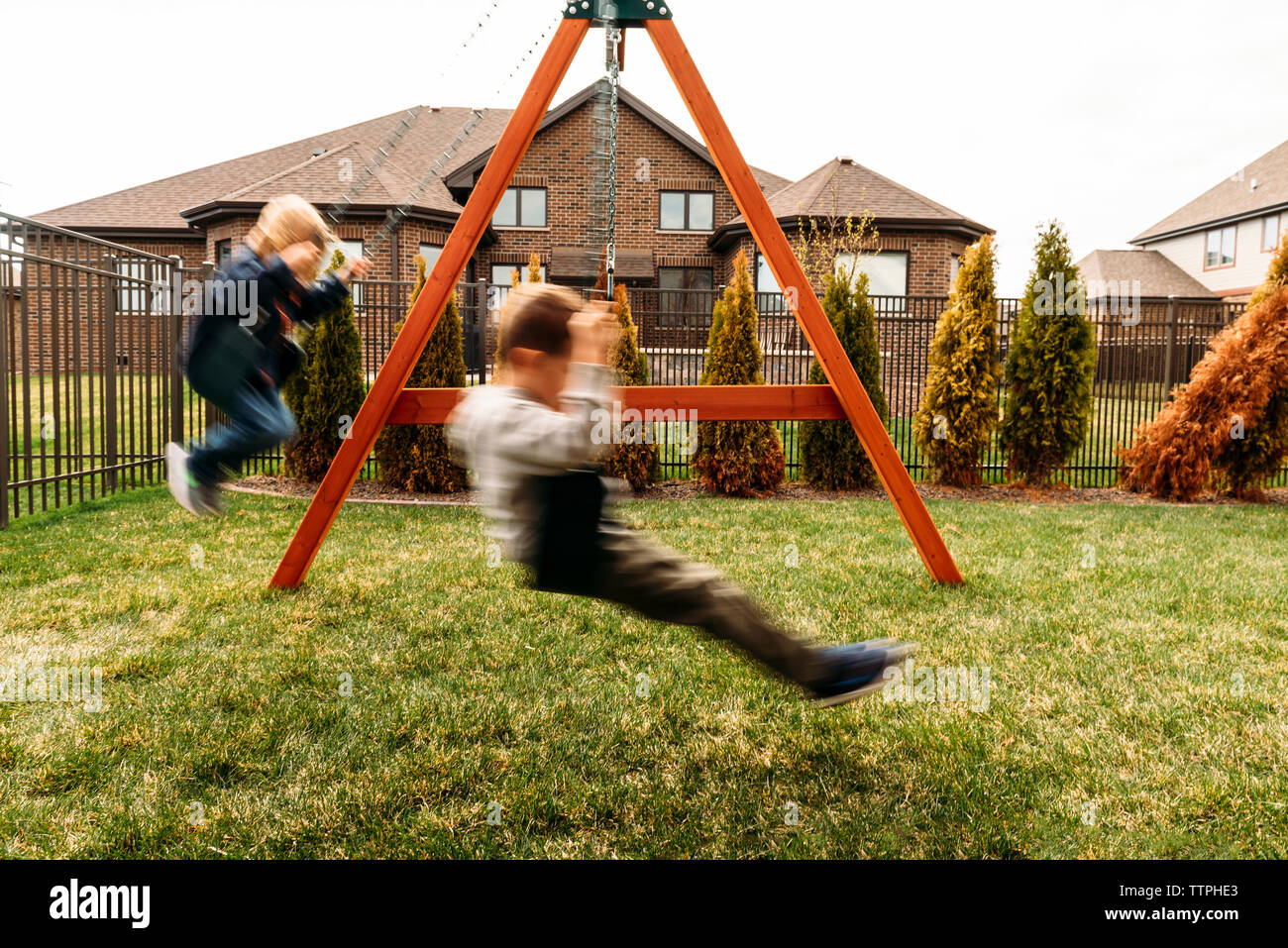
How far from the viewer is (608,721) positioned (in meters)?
3.05

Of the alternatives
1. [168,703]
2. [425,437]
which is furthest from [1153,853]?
[425,437]

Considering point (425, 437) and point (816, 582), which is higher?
point (425, 437)

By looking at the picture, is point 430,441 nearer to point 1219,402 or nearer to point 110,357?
point 110,357

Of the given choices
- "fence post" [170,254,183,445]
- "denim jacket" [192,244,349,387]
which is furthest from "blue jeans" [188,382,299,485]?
"fence post" [170,254,183,445]

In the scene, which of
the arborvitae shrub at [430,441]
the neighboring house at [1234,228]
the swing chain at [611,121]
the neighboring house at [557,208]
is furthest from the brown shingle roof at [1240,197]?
the swing chain at [611,121]

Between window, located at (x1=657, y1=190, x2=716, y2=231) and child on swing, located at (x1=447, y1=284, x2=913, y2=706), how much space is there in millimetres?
23335

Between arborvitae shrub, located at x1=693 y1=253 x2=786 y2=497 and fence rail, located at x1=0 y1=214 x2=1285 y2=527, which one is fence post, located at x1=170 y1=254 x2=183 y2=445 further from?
arborvitae shrub, located at x1=693 y1=253 x2=786 y2=497

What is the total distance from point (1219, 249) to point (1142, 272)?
9.53 ft

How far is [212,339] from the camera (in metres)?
3.28

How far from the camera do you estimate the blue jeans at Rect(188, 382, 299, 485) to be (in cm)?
343

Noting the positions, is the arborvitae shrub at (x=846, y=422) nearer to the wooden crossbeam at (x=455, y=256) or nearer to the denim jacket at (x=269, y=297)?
the wooden crossbeam at (x=455, y=256)

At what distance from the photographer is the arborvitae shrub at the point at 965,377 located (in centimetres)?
944

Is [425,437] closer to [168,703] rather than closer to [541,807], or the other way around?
[168,703]
